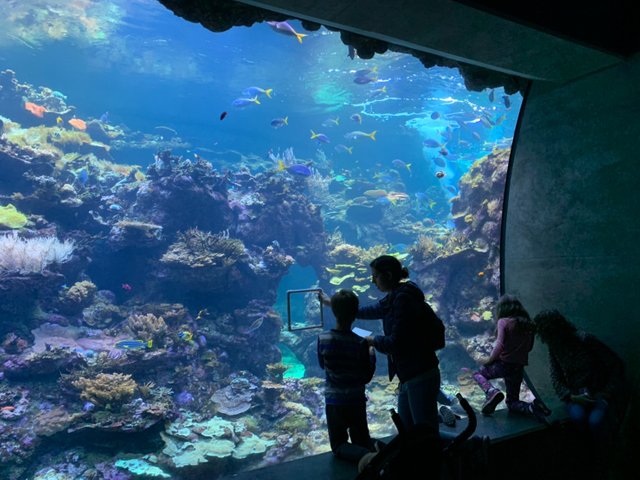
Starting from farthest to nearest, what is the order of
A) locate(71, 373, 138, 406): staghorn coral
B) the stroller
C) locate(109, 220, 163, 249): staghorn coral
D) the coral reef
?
locate(109, 220, 163, 249): staghorn coral, locate(71, 373, 138, 406): staghorn coral, the coral reef, the stroller

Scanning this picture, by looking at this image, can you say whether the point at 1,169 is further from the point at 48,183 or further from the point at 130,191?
the point at 130,191

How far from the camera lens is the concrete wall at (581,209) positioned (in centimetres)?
316

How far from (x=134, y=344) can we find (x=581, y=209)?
814 centimetres

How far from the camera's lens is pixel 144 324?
9.32m

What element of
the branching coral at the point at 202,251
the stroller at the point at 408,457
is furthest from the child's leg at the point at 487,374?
the branching coral at the point at 202,251

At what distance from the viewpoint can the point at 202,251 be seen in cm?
1123

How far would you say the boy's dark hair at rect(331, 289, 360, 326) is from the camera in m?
2.56

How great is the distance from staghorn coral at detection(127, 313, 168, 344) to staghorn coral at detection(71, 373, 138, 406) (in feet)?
5.54

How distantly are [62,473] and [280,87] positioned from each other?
33.3m

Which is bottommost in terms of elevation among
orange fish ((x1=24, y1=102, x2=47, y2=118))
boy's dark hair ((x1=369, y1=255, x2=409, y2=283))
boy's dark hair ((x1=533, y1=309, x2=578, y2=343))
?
boy's dark hair ((x1=533, y1=309, x2=578, y2=343))

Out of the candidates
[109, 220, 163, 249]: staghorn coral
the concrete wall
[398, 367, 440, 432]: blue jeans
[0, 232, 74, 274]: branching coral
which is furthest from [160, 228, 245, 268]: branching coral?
[398, 367, 440, 432]: blue jeans

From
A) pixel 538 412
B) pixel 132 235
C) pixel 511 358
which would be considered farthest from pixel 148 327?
pixel 538 412

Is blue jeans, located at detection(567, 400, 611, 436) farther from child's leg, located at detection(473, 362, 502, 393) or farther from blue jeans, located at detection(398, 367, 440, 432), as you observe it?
blue jeans, located at detection(398, 367, 440, 432)

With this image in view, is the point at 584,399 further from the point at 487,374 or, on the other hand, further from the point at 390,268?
the point at 390,268
